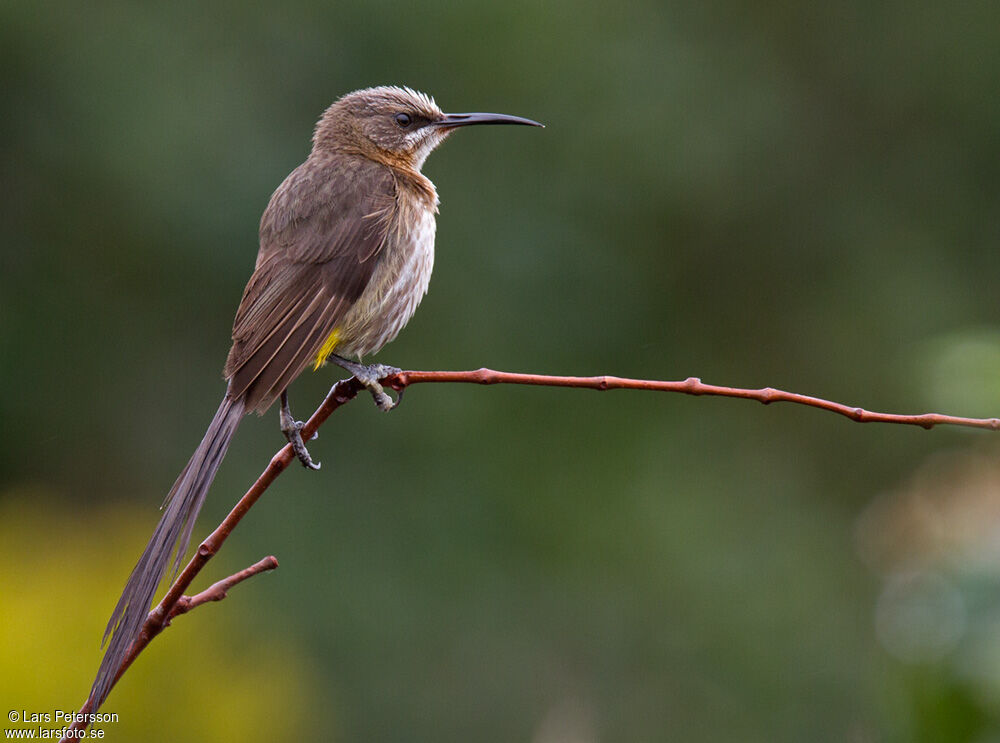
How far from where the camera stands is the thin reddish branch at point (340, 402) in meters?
2.32

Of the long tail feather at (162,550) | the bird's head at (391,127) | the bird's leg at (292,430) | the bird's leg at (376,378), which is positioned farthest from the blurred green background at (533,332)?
the long tail feather at (162,550)

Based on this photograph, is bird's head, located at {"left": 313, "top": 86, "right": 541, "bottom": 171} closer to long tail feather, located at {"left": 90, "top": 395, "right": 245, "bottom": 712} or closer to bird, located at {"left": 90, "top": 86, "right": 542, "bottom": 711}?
bird, located at {"left": 90, "top": 86, "right": 542, "bottom": 711}

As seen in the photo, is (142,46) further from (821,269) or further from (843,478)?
(843,478)

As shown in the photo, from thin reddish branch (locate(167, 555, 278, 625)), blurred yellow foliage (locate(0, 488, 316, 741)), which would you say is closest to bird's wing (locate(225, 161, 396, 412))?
thin reddish branch (locate(167, 555, 278, 625))

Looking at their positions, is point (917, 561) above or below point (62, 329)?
above

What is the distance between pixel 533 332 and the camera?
29.6 feet

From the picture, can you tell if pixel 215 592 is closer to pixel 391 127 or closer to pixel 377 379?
pixel 377 379

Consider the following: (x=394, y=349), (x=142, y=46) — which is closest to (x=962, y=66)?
(x=394, y=349)

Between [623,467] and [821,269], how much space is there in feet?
7.71

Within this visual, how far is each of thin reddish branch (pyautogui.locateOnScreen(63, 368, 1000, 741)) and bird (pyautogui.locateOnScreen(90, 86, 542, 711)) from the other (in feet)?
1.94

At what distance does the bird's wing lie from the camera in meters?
3.84

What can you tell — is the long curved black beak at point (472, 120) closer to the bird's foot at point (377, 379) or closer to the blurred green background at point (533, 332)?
the bird's foot at point (377, 379)

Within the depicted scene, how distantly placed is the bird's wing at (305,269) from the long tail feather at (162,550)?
35 centimetres

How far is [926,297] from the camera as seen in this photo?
391 inches
